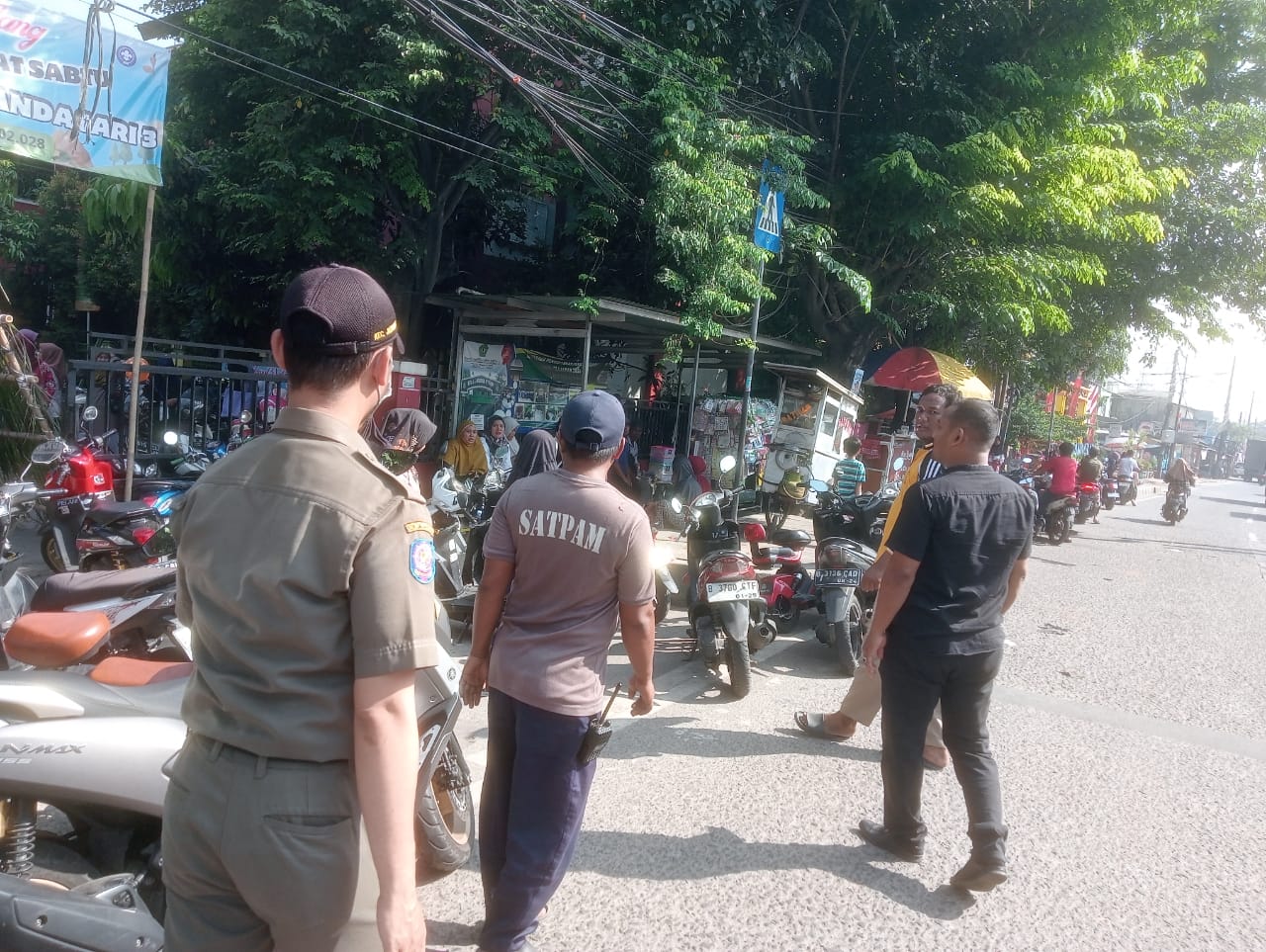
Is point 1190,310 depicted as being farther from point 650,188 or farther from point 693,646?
point 693,646

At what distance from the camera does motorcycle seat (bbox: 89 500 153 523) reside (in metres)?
5.71

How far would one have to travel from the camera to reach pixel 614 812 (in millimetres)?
3619

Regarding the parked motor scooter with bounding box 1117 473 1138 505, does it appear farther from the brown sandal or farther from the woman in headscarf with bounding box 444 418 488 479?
the brown sandal

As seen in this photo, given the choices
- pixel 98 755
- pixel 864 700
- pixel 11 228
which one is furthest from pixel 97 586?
pixel 11 228

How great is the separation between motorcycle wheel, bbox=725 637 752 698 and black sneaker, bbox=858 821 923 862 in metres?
1.68

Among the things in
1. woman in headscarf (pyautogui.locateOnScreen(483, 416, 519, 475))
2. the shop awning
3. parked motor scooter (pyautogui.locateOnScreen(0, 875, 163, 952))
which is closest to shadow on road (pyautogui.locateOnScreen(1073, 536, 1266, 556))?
the shop awning

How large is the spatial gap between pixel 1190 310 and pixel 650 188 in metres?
13.8

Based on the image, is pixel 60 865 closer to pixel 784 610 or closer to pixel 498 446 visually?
pixel 784 610

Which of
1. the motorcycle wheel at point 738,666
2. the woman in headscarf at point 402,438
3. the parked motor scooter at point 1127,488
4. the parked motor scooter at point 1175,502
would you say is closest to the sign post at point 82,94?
the woman in headscarf at point 402,438

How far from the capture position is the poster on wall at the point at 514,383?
1093cm

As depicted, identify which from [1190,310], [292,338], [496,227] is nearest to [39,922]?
[292,338]

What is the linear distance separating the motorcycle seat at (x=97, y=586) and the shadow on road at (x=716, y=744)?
2.16 metres

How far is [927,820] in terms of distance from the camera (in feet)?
12.3

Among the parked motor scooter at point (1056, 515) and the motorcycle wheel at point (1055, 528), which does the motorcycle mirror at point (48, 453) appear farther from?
the motorcycle wheel at point (1055, 528)
